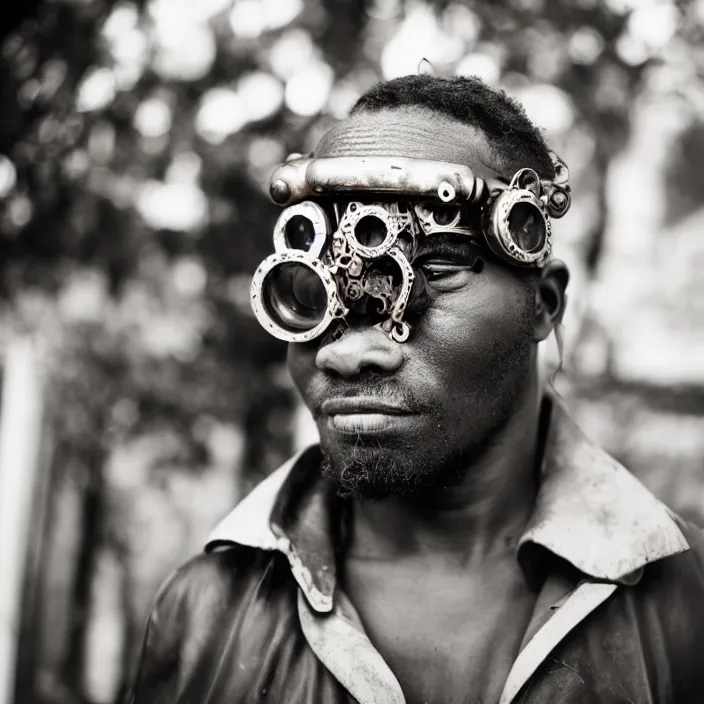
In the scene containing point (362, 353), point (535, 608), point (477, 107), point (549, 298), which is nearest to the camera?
point (362, 353)

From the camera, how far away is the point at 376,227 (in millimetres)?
2365

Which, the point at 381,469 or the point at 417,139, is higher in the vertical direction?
the point at 417,139

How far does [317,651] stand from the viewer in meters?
2.40

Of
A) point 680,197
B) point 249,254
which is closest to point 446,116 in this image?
point 249,254

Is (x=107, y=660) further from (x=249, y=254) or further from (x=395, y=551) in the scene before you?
(x=395, y=551)

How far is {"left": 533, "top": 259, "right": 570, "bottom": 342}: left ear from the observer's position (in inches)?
104

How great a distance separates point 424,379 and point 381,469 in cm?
24

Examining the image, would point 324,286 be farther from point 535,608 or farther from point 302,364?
point 535,608

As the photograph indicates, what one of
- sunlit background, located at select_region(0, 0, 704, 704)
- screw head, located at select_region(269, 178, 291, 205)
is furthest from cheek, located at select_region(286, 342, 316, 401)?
sunlit background, located at select_region(0, 0, 704, 704)

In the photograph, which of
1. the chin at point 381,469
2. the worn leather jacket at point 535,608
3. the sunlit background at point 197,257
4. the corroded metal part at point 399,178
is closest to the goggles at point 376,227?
the corroded metal part at point 399,178

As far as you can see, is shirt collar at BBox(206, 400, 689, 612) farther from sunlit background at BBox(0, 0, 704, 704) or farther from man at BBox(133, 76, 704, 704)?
sunlit background at BBox(0, 0, 704, 704)

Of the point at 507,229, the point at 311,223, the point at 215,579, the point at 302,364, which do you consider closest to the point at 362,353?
the point at 302,364

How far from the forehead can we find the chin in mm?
737

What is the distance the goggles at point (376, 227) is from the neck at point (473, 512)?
1.63 feet
